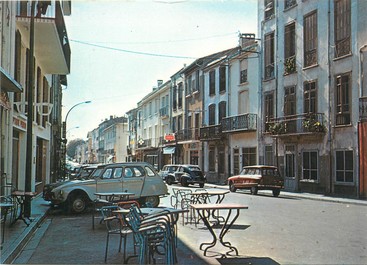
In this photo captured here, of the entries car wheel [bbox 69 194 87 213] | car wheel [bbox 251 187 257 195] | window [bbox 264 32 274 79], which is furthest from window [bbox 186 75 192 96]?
car wheel [bbox 69 194 87 213]

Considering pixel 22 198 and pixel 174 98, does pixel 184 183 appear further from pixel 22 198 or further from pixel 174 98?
pixel 22 198

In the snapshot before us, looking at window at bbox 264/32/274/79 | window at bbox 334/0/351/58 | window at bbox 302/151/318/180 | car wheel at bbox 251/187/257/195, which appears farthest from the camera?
window at bbox 264/32/274/79

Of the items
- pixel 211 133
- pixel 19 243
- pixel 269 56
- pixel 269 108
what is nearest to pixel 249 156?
pixel 269 108

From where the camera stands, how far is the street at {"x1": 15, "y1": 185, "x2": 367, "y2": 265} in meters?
7.61

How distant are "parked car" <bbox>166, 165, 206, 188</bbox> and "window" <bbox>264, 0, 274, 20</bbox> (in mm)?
11698

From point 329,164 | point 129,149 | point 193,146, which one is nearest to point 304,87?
point 329,164

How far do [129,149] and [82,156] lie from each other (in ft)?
231

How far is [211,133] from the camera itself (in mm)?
38625

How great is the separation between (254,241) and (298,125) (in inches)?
718

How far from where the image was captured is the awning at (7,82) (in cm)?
911

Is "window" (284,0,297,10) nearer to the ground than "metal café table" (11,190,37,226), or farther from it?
farther from it

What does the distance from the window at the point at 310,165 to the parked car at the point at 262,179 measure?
2665 millimetres

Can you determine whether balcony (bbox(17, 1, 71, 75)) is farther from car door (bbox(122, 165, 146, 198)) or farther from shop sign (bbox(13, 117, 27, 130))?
car door (bbox(122, 165, 146, 198))

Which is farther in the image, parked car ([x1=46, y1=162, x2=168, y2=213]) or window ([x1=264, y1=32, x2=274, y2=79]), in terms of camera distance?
window ([x1=264, y1=32, x2=274, y2=79])
